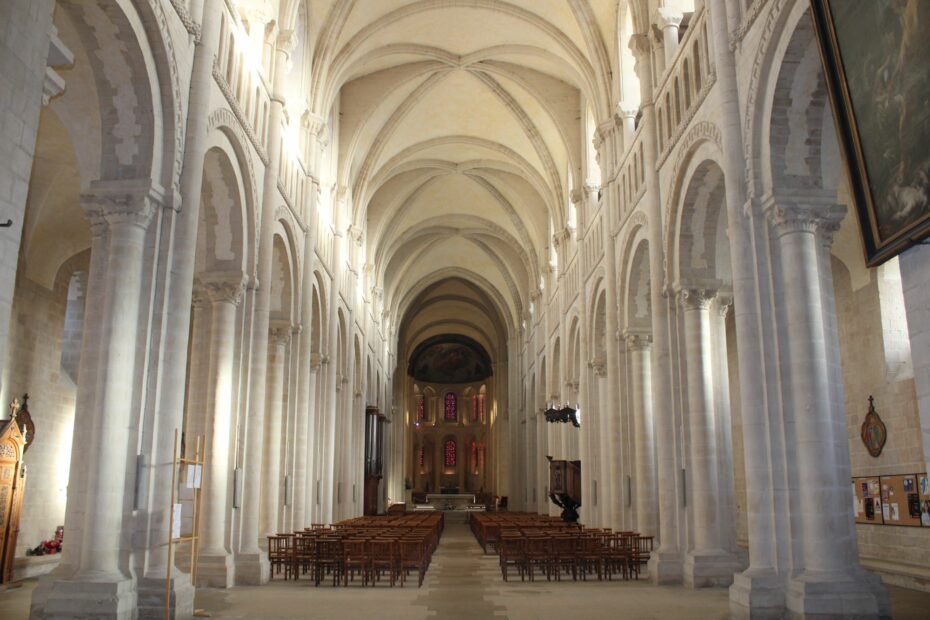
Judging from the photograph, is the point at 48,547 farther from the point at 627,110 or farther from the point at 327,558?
the point at 627,110

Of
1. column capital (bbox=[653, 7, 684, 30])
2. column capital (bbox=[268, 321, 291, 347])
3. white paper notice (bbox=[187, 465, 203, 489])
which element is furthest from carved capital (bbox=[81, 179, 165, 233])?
column capital (bbox=[653, 7, 684, 30])

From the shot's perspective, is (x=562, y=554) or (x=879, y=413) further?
(x=879, y=413)

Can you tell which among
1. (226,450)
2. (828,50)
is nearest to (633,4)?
(828,50)

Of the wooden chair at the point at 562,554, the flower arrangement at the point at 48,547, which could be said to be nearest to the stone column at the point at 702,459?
the wooden chair at the point at 562,554

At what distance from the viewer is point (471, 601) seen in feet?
39.9

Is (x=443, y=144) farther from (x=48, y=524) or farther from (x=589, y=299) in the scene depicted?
(x=48, y=524)

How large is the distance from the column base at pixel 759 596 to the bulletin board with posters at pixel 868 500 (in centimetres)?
671

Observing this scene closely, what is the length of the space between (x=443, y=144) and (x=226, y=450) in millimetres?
19403

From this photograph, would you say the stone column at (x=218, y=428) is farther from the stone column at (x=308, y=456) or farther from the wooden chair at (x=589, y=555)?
the wooden chair at (x=589, y=555)

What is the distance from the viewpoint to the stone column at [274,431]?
631 inches

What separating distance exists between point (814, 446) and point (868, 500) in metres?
7.99

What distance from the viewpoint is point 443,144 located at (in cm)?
3061

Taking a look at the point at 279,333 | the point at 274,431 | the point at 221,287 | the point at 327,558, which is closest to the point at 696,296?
the point at 327,558

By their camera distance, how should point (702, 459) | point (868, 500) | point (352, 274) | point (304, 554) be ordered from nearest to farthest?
point (702, 459) < point (304, 554) < point (868, 500) < point (352, 274)
